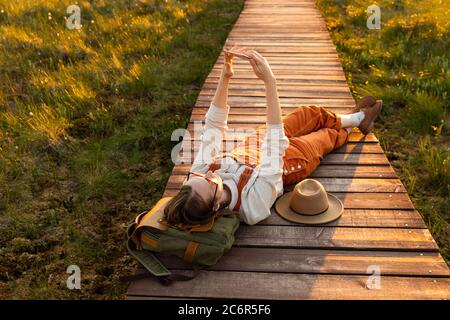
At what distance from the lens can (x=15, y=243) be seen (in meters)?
3.86

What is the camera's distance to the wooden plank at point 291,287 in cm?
294

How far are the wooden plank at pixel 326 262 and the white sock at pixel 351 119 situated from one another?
6.05 ft

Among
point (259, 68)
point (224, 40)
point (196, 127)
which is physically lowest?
point (224, 40)

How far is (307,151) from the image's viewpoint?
14.0ft

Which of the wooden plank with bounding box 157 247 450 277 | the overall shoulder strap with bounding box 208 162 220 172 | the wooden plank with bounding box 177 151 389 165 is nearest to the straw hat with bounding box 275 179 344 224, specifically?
the wooden plank with bounding box 157 247 450 277

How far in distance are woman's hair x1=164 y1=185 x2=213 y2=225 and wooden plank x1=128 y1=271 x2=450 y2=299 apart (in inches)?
15.6

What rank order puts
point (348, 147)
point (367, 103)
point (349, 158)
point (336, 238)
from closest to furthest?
1. point (336, 238)
2. point (349, 158)
3. point (348, 147)
4. point (367, 103)

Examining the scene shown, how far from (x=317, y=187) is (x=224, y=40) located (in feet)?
19.6

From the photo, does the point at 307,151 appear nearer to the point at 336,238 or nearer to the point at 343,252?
the point at 336,238

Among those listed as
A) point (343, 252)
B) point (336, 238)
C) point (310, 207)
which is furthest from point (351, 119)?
point (343, 252)

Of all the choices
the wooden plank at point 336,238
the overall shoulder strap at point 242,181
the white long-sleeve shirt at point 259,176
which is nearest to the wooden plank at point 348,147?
the white long-sleeve shirt at point 259,176

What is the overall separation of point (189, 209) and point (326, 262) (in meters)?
1.04

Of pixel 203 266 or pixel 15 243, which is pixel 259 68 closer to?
pixel 203 266

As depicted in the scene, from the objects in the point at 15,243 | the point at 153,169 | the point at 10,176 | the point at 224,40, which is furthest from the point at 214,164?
the point at 224,40
